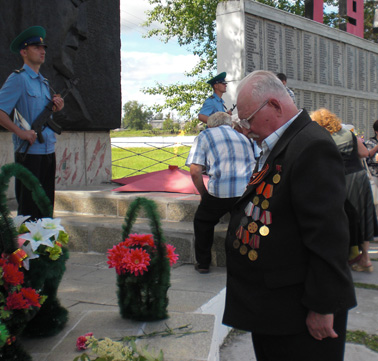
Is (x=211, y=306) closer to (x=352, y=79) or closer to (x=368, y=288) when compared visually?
(x=368, y=288)

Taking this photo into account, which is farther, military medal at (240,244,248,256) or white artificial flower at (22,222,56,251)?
white artificial flower at (22,222,56,251)

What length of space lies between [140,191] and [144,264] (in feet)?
12.5

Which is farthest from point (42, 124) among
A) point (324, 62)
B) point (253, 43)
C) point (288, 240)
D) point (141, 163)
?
point (141, 163)

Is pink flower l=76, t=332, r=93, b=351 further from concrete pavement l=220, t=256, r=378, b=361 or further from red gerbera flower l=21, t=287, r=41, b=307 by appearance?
concrete pavement l=220, t=256, r=378, b=361

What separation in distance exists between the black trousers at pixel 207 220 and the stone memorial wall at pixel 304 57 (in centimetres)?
342

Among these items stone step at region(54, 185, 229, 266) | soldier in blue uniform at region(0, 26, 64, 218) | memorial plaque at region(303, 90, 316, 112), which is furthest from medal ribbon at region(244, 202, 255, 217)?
memorial plaque at region(303, 90, 316, 112)

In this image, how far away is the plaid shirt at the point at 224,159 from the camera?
14.6 feet

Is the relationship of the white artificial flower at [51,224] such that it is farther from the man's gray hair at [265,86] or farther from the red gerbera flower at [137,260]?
the man's gray hair at [265,86]

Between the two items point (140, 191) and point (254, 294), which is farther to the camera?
point (140, 191)

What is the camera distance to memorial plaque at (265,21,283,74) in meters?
8.62

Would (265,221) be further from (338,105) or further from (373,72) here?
(373,72)

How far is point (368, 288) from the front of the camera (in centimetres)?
484

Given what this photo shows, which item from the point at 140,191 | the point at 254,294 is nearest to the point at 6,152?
the point at 140,191

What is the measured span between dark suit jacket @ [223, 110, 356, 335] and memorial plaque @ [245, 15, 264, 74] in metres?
6.40
